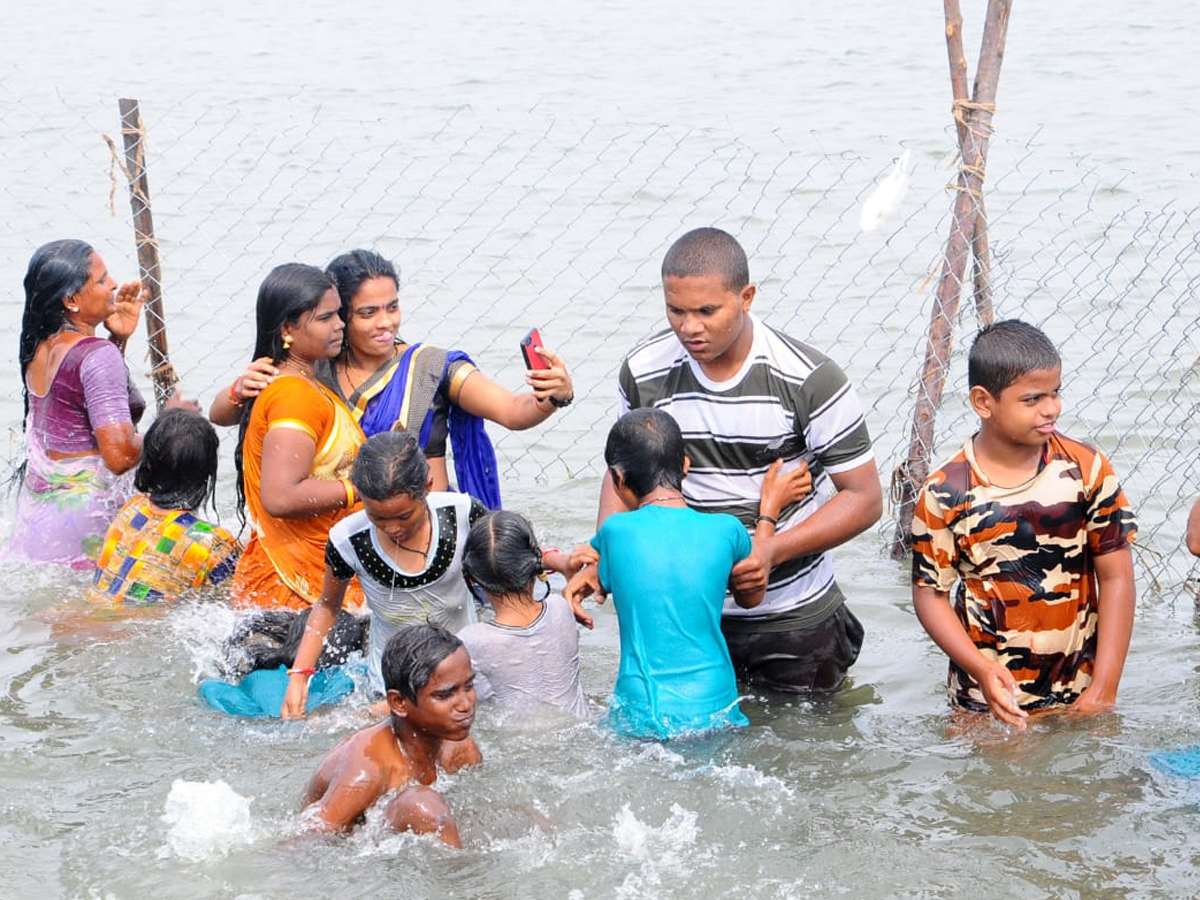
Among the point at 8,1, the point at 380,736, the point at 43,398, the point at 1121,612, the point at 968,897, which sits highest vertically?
the point at 8,1

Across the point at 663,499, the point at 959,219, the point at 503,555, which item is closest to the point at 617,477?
the point at 663,499

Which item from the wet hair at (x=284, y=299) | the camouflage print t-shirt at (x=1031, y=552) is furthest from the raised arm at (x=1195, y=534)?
the wet hair at (x=284, y=299)

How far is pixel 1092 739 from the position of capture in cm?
490

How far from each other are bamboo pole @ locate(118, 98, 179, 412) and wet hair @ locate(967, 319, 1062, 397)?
13.9 feet

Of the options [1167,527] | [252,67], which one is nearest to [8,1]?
[252,67]

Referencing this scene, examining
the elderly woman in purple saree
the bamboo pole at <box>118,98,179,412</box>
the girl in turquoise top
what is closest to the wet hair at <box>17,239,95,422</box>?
the elderly woman in purple saree

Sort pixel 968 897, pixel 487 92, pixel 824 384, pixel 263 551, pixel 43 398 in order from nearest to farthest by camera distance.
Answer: pixel 968 897, pixel 824 384, pixel 263 551, pixel 43 398, pixel 487 92

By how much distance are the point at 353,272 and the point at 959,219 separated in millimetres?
2498

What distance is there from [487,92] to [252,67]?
383cm

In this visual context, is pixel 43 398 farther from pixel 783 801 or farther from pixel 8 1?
pixel 8 1

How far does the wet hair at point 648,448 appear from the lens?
4.49 meters

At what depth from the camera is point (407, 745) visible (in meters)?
4.46

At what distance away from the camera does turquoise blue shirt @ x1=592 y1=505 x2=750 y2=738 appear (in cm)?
452

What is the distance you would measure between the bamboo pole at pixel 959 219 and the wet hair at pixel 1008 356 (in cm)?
185
